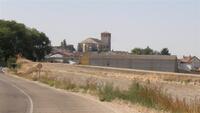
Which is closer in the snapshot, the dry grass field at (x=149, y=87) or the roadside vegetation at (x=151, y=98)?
the roadside vegetation at (x=151, y=98)

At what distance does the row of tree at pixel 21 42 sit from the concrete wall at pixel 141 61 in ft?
100

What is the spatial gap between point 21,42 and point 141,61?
47199 mm

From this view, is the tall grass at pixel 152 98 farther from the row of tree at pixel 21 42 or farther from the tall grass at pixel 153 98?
the row of tree at pixel 21 42

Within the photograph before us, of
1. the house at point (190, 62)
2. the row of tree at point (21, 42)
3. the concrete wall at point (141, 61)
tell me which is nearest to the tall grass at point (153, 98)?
the concrete wall at point (141, 61)

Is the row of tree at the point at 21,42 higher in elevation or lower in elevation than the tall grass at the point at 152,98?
higher

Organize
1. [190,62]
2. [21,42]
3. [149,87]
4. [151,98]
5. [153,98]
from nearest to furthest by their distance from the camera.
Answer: [153,98] → [151,98] → [149,87] → [21,42] → [190,62]

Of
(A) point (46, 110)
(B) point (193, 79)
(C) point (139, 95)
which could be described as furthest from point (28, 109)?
(B) point (193, 79)

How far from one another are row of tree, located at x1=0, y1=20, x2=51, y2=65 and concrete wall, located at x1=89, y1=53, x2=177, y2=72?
100 ft

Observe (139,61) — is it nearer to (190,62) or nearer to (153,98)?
(190,62)

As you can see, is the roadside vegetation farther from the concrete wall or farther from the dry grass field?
the concrete wall

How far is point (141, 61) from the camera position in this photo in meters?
106

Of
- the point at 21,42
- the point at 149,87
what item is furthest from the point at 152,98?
the point at 21,42

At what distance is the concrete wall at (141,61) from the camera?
318 feet

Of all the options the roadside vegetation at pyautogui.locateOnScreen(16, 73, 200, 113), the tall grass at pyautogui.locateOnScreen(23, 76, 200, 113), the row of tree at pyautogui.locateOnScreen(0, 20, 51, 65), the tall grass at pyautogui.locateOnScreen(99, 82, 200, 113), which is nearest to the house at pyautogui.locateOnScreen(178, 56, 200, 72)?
the row of tree at pyautogui.locateOnScreen(0, 20, 51, 65)
